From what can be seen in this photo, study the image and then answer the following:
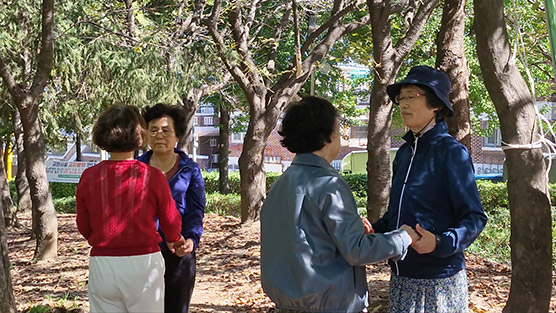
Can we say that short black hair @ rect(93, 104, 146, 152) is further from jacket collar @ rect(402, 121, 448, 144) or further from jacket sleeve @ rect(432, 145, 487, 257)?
jacket sleeve @ rect(432, 145, 487, 257)

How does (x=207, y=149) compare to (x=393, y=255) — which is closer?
(x=393, y=255)

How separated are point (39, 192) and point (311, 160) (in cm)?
804

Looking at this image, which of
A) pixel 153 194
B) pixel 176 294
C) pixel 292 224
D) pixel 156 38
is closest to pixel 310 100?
pixel 292 224

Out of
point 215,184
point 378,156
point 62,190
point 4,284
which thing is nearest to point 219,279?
point 378,156

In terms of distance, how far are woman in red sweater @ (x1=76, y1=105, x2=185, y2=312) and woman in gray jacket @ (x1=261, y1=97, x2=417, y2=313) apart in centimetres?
87

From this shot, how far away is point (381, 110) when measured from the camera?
27.7 ft

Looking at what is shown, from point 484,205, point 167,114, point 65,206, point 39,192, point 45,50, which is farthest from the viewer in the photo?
point 65,206

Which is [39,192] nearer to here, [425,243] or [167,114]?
[167,114]

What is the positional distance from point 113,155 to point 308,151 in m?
1.19

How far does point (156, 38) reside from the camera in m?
12.0

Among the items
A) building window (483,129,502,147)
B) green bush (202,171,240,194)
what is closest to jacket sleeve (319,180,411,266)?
green bush (202,171,240,194)

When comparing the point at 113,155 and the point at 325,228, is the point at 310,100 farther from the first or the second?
the point at 113,155

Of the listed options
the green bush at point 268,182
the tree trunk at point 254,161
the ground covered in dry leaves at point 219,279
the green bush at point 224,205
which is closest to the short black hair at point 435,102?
the ground covered in dry leaves at point 219,279

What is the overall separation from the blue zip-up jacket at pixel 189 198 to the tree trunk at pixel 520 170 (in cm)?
196
